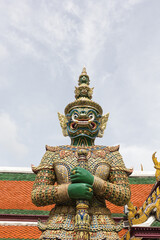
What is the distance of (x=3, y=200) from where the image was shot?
7996 mm

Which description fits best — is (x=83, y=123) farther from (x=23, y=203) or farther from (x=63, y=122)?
(x=23, y=203)

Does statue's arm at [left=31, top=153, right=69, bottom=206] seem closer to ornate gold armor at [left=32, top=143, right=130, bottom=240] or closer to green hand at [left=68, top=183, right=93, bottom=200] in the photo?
ornate gold armor at [left=32, top=143, right=130, bottom=240]

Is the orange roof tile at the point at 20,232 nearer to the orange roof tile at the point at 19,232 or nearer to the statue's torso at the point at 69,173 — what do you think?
the orange roof tile at the point at 19,232

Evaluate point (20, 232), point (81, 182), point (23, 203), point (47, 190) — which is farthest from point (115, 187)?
point (23, 203)

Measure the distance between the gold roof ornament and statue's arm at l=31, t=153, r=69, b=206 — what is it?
4.42 ft

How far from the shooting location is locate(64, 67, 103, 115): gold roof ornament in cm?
553

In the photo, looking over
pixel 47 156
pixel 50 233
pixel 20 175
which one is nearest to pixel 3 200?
pixel 20 175

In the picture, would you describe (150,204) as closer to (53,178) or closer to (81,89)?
(53,178)

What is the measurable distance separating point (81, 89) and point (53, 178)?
1.98 m

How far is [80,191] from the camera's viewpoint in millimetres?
4254

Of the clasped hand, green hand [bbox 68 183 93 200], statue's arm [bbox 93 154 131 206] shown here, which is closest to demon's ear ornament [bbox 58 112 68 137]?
statue's arm [bbox 93 154 131 206]

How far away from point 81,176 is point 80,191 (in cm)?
23

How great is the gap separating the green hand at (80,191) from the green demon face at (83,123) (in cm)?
125

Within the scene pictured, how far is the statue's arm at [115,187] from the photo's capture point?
176 inches
